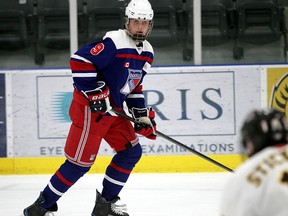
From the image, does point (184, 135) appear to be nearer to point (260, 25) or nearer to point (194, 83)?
point (194, 83)

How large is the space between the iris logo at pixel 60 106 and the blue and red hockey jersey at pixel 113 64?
6.29 ft

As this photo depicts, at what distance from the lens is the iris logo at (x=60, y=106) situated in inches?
219

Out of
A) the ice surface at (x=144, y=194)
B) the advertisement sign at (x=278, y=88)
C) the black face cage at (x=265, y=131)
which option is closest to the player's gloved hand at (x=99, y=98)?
the ice surface at (x=144, y=194)

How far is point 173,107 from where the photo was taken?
555 centimetres

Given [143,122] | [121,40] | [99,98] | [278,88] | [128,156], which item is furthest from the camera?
[278,88]

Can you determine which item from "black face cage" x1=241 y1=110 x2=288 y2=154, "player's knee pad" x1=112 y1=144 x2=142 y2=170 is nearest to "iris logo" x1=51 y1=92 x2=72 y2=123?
"player's knee pad" x1=112 y1=144 x2=142 y2=170

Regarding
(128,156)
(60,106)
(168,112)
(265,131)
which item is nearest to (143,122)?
(128,156)

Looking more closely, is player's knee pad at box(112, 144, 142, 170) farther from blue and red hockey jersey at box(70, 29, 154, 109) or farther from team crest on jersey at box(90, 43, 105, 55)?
team crest on jersey at box(90, 43, 105, 55)

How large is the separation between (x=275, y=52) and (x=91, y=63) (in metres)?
3.04

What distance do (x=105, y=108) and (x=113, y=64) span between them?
24 centimetres

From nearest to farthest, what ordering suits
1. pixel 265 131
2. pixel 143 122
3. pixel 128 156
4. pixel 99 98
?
pixel 265 131 → pixel 99 98 → pixel 128 156 → pixel 143 122

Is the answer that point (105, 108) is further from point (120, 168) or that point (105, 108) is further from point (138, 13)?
point (138, 13)

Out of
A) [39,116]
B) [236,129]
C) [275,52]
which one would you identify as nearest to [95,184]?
[39,116]

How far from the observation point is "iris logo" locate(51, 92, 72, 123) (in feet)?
Answer: 18.3
